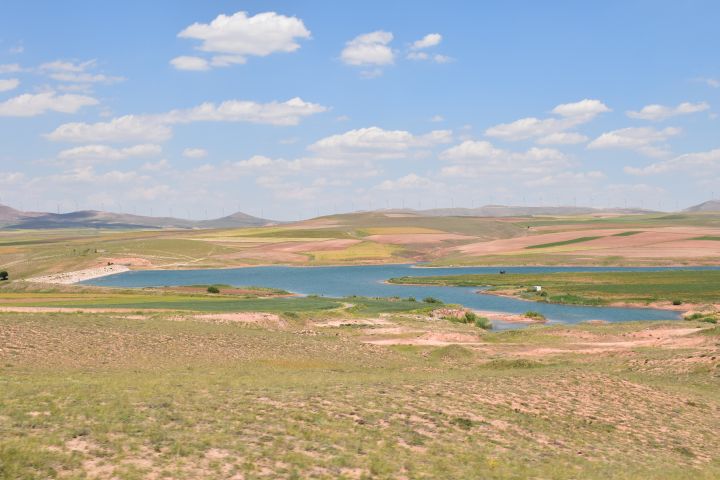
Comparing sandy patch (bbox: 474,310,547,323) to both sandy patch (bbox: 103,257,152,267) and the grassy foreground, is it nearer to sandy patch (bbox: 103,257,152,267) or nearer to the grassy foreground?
the grassy foreground

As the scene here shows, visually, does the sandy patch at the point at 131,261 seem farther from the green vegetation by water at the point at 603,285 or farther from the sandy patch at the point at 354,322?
the sandy patch at the point at 354,322

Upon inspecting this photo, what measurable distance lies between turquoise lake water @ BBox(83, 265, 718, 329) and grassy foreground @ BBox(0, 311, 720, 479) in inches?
1417

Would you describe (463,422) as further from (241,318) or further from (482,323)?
(482,323)

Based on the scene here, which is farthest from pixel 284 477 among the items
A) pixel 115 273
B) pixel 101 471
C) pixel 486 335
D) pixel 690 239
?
pixel 690 239

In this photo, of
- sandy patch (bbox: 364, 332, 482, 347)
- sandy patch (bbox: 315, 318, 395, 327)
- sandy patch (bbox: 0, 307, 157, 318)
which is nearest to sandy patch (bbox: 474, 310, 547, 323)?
sandy patch (bbox: 315, 318, 395, 327)

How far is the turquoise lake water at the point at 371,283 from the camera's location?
89250 millimetres

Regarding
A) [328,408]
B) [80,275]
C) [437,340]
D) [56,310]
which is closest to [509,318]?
[437,340]

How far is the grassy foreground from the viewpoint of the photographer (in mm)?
20234

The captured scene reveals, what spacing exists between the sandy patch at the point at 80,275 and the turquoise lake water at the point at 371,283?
3961 mm

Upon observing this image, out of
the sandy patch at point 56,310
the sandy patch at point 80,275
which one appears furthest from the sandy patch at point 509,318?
the sandy patch at point 80,275

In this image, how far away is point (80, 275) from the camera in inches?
5994

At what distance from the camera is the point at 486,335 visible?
6412 cm

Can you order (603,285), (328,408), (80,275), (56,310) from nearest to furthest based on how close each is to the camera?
(328,408) < (56,310) < (603,285) < (80,275)

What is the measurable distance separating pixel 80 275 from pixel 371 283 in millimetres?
73644
